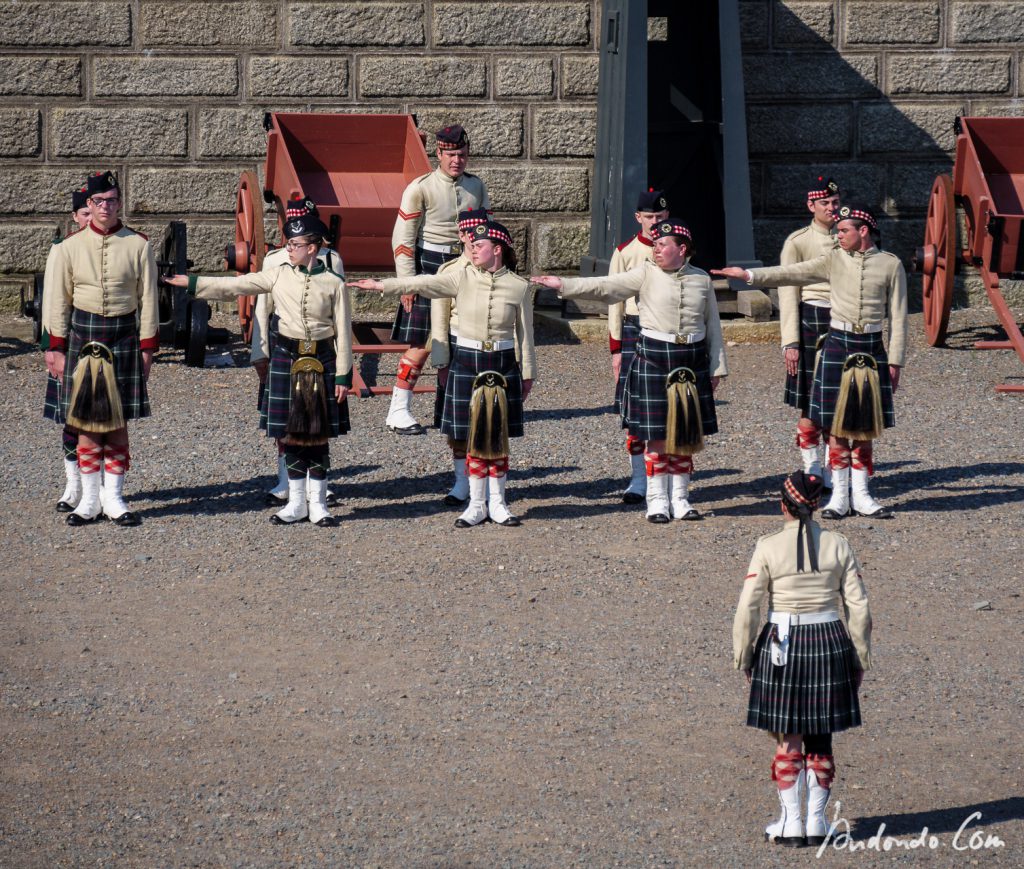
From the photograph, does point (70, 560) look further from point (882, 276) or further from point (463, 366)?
point (882, 276)

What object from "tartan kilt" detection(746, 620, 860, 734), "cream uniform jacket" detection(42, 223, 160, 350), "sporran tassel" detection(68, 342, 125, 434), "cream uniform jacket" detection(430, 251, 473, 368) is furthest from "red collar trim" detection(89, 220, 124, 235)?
"tartan kilt" detection(746, 620, 860, 734)

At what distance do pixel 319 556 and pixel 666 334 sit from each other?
6.39ft

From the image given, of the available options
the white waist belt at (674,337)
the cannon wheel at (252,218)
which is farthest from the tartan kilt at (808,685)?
the cannon wheel at (252,218)

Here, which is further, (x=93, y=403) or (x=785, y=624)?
(x=93, y=403)

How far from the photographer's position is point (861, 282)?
27.3 feet

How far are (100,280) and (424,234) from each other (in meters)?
2.61

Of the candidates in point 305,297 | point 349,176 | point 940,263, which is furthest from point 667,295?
point 940,263

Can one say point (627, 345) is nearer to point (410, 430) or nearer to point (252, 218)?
point (410, 430)

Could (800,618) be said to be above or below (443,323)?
below

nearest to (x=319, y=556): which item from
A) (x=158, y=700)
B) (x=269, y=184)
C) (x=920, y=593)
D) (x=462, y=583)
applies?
(x=462, y=583)

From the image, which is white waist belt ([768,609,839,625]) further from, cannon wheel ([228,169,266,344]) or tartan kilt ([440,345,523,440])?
cannon wheel ([228,169,266,344])

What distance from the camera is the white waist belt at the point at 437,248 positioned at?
10.3 meters

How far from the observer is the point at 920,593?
723cm

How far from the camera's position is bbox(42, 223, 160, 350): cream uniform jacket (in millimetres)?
8117
